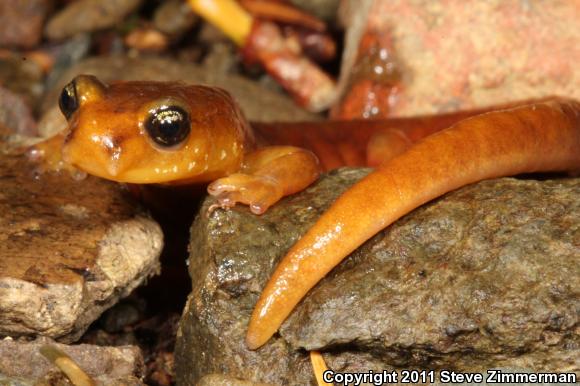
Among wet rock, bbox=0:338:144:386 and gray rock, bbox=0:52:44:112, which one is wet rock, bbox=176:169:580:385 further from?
gray rock, bbox=0:52:44:112

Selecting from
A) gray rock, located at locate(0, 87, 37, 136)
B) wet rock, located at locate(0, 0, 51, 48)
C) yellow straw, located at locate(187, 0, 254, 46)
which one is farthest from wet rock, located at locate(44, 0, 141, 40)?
gray rock, located at locate(0, 87, 37, 136)

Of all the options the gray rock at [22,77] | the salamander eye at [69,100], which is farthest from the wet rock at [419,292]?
the gray rock at [22,77]

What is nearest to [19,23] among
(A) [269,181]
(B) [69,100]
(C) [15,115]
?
(C) [15,115]

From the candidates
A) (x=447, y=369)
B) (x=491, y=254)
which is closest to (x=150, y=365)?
(x=447, y=369)

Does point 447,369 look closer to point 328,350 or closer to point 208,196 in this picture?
point 328,350

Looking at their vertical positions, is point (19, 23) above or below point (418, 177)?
below

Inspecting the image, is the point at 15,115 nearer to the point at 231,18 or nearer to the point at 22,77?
the point at 22,77
